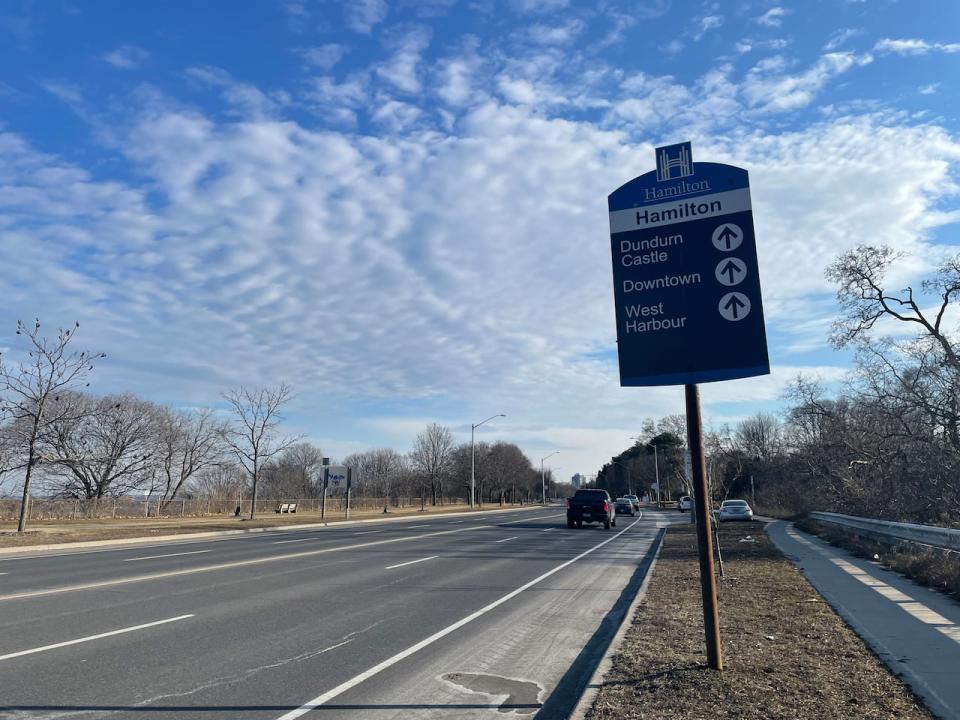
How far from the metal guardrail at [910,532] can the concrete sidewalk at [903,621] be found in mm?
891

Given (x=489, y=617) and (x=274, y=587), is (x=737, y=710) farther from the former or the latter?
(x=274, y=587)

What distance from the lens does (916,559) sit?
12.9m

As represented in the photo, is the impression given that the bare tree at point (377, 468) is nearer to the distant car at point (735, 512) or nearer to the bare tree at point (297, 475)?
the bare tree at point (297, 475)

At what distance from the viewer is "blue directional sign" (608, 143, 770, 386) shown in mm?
6574

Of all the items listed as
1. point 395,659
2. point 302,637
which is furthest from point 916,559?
point 302,637

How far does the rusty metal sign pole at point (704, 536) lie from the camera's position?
618 centimetres

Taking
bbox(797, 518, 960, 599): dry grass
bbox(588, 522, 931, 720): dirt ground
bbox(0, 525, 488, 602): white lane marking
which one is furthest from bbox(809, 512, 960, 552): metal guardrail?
bbox(0, 525, 488, 602): white lane marking

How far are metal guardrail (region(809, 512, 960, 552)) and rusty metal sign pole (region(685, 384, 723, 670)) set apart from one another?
733cm

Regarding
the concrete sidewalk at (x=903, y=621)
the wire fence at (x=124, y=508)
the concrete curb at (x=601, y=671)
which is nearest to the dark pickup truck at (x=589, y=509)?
the concrete sidewalk at (x=903, y=621)

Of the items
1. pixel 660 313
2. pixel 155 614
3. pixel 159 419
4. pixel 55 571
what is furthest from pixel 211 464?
pixel 660 313

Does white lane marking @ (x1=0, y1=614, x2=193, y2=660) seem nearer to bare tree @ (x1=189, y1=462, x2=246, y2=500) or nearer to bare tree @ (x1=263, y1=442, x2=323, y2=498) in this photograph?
bare tree @ (x1=189, y1=462, x2=246, y2=500)

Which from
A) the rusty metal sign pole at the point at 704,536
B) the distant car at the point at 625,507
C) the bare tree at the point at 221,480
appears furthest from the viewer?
the bare tree at the point at 221,480

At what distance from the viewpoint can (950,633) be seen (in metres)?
7.72

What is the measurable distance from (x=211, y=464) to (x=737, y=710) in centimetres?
7712
